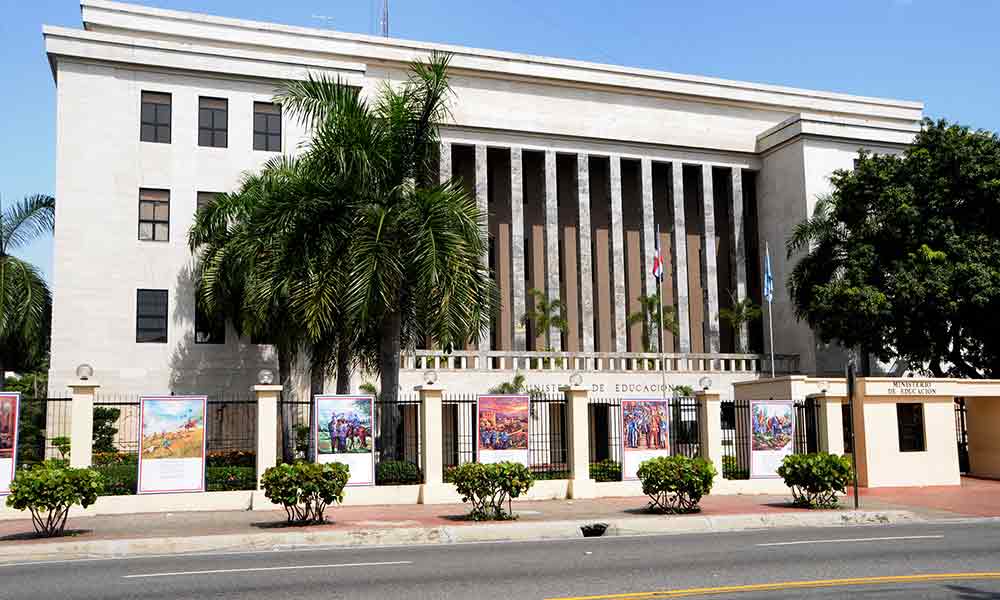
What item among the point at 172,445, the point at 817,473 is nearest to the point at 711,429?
the point at 817,473

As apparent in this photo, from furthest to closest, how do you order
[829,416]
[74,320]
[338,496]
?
1. [74,320]
2. [829,416]
3. [338,496]

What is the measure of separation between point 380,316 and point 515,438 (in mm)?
4391

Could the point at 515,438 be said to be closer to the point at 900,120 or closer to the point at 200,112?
the point at 200,112

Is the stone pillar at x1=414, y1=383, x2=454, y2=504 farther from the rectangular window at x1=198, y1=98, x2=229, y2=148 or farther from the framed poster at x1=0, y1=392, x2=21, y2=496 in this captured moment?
the rectangular window at x1=198, y1=98, x2=229, y2=148

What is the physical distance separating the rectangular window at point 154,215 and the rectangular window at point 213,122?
8.26 feet

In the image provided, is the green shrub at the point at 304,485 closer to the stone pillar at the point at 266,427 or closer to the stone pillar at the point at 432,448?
the stone pillar at the point at 266,427

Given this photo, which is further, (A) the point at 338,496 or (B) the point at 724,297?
(B) the point at 724,297

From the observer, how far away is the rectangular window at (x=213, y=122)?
34344 millimetres

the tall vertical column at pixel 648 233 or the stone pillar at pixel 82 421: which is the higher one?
the tall vertical column at pixel 648 233

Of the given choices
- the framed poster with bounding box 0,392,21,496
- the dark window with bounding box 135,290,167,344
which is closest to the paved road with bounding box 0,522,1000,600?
the framed poster with bounding box 0,392,21,496

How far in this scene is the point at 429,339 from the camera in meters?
23.6

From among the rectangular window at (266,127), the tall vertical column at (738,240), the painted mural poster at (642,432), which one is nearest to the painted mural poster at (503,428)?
the painted mural poster at (642,432)

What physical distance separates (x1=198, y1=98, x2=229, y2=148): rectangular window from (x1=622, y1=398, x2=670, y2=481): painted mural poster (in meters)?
19.4

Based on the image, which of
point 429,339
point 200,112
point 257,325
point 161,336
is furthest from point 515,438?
point 200,112
